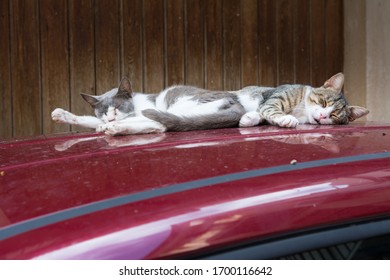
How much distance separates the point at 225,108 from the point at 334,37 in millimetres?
2058

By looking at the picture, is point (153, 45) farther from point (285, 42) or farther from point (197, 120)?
point (197, 120)

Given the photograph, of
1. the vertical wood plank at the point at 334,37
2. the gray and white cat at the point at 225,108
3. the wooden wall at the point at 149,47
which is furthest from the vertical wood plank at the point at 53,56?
the vertical wood plank at the point at 334,37

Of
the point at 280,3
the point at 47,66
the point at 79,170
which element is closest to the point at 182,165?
the point at 79,170

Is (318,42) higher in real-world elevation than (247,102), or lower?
higher

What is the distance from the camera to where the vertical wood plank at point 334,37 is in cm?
379

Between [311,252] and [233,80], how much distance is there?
2.99 m

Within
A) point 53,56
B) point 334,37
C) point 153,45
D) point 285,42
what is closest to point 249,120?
point 153,45

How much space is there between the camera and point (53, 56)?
3.03m

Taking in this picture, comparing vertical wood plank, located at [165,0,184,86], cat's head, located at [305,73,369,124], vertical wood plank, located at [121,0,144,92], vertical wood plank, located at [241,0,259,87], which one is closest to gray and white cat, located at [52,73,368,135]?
cat's head, located at [305,73,369,124]

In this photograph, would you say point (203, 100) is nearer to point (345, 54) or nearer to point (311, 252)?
point (311, 252)

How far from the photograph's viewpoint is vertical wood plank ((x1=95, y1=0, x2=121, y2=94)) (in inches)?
123

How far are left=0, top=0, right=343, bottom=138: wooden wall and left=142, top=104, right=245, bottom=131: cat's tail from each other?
4.41ft

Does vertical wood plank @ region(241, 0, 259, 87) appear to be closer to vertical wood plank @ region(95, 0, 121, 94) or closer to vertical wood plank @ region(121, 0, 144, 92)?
vertical wood plank @ region(121, 0, 144, 92)

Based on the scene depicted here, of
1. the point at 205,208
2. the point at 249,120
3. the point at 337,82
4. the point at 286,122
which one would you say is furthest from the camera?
the point at 337,82
